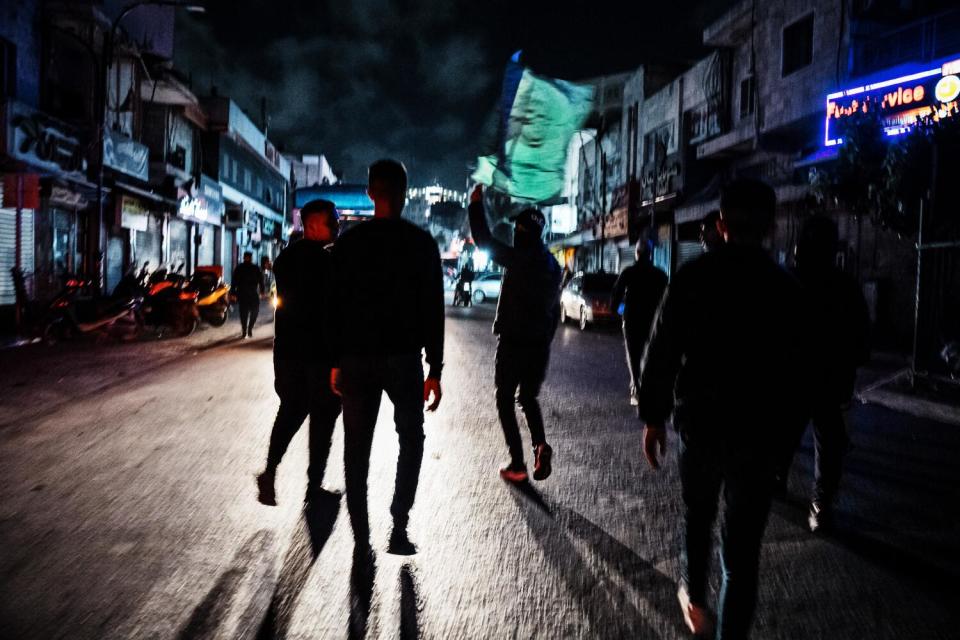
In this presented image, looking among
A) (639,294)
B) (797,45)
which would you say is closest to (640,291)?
(639,294)

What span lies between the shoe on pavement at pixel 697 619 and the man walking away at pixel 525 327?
2.13 m

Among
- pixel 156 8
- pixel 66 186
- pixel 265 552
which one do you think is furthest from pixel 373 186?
pixel 156 8

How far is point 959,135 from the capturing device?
9055mm

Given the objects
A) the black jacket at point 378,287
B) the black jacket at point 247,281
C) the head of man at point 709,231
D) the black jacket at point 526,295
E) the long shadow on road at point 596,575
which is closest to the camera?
the long shadow on road at point 596,575

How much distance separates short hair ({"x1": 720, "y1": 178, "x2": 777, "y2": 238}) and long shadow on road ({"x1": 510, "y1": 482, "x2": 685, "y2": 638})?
163cm

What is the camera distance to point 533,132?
12492 mm

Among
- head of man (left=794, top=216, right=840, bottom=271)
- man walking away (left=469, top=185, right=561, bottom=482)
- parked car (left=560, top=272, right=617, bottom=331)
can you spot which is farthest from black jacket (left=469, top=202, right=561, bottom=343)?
parked car (left=560, top=272, right=617, bottom=331)

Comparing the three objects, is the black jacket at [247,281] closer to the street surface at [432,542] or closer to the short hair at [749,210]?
the street surface at [432,542]

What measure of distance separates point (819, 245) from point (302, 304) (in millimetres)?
3089

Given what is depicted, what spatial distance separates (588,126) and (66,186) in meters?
27.8

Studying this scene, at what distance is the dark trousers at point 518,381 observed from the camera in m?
4.99

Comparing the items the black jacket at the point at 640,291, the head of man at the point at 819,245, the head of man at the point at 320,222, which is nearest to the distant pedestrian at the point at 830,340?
the head of man at the point at 819,245

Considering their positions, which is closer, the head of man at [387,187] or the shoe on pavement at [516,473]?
the head of man at [387,187]

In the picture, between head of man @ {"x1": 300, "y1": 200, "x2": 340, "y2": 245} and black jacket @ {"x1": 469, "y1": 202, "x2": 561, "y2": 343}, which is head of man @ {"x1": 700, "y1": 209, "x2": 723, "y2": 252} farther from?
head of man @ {"x1": 300, "y1": 200, "x2": 340, "y2": 245}
